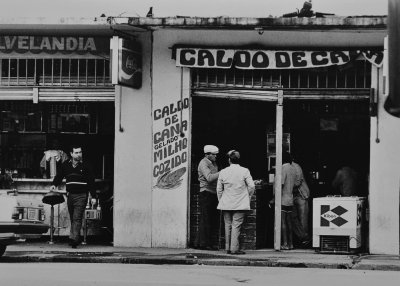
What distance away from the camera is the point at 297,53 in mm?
15273

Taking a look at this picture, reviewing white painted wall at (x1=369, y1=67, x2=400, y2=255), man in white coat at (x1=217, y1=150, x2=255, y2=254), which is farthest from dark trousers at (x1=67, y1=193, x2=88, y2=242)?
white painted wall at (x1=369, y1=67, x2=400, y2=255)

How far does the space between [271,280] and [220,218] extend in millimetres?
5092

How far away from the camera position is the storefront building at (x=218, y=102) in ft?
48.8

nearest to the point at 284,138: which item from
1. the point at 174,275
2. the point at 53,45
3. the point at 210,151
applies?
the point at 210,151

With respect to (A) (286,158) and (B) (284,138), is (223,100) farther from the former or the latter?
(A) (286,158)

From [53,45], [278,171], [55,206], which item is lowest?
[55,206]

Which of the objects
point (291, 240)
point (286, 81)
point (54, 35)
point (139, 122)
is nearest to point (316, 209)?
point (291, 240)

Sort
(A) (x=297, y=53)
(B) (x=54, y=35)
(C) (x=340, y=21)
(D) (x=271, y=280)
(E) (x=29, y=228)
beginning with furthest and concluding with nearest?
1. (B) (x=54, y=35)
2. (A) (x=297, y=53)
3. (C) (x=340, y=21)
4. (E) (x=29, y=228)
5. (D) (x=271, y=280)

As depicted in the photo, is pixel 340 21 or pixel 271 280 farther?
pixel 340 21

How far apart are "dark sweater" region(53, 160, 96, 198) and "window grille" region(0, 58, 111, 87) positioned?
6.36 feet

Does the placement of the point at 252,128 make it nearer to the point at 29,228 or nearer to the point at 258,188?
the point at 258,188

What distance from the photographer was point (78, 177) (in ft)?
50.2

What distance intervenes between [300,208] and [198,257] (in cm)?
312

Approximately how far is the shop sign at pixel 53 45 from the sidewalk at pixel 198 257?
4.12 metres
